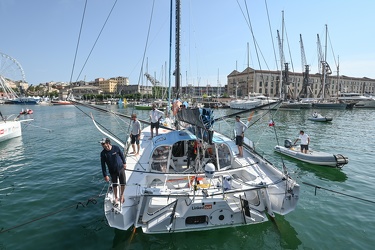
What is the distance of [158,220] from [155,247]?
0.75 metres

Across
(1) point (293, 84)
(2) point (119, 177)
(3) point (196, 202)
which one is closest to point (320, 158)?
(3) point (196, 202)

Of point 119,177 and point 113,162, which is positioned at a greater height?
point 113,162

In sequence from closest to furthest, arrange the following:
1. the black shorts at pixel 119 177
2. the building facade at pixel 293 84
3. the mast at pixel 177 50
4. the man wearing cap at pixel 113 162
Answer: the man wearing cap at pixel 113 162
the black shorts at pixel 119 177
the mast at pixel 177 50
the building facade at pixel 293 84

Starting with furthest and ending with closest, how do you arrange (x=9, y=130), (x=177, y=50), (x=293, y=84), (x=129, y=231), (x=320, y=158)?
(x=293, y=84) → (x=9, y=130) → (x=177, y=50) → (x=320, y=158) → (x=129, y=231)

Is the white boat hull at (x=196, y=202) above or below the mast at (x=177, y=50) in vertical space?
below

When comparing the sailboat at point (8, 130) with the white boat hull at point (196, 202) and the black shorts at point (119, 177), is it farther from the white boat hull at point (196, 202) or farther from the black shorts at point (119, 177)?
the black shorts at point (119, 177)

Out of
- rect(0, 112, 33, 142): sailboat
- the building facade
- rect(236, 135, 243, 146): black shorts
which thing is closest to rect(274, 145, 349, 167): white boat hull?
rect(236, 135, 243, 146): black shorts

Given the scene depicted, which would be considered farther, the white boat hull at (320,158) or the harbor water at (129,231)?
the white boat hull at (320,158)

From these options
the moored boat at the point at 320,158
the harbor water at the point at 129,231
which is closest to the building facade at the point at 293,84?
the moored boat at the point at 320,158

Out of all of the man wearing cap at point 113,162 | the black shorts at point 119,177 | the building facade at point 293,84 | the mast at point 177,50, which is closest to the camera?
the man wearing cap at point 113,162

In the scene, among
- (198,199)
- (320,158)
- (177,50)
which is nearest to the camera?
(198,199)

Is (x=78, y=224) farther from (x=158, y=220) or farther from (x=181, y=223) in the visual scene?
(x=181, y=223)

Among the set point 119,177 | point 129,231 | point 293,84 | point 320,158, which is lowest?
point 129,231

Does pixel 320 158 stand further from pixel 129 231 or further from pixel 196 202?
pixel 129 231
